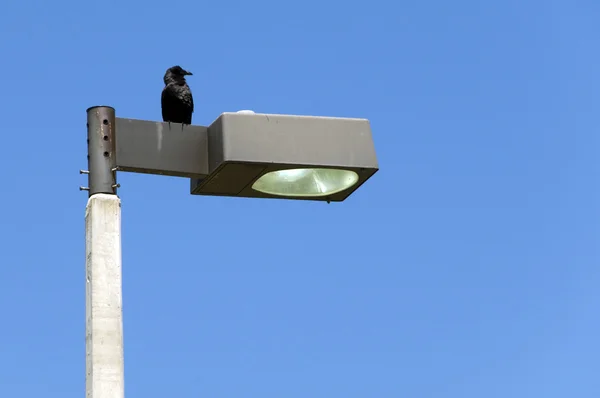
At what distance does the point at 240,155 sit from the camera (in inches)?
207

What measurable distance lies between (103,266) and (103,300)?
15 cm

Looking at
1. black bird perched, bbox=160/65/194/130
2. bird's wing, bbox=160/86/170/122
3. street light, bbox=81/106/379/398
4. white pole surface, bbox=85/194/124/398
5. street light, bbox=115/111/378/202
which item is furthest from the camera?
Result: bird's wing, bbox=160/86/170/122

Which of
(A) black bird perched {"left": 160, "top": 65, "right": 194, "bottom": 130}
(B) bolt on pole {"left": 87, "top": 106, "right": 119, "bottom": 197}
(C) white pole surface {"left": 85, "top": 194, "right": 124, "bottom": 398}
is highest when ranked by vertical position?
(A) black bird perched {"left": 160, "top": 65, "right": 194, "bottom": 130}

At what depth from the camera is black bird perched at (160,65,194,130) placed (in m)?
6.61

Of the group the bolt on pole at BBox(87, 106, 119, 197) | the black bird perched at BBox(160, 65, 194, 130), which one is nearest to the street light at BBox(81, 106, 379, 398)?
the bolt on pole at BBox(87, 106, 119, 197)

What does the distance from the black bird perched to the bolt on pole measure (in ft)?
4.08

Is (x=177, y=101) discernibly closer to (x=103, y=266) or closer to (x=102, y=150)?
(x=102, y=150)

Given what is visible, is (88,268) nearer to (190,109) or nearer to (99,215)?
(99,215)

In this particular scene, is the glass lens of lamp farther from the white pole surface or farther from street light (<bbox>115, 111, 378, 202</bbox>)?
the white pole surface

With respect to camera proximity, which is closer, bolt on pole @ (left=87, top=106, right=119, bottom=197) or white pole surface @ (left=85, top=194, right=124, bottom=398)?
white pole surface @ (left=85, top=194, right=124, bottom=398)

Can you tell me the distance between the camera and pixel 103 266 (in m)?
4.75

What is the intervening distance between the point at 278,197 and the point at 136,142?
2.79 feet

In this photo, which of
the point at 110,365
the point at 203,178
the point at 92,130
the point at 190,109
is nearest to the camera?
the point at 110,365

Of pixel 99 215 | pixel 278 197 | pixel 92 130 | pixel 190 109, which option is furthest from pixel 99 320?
pixel 190 109
